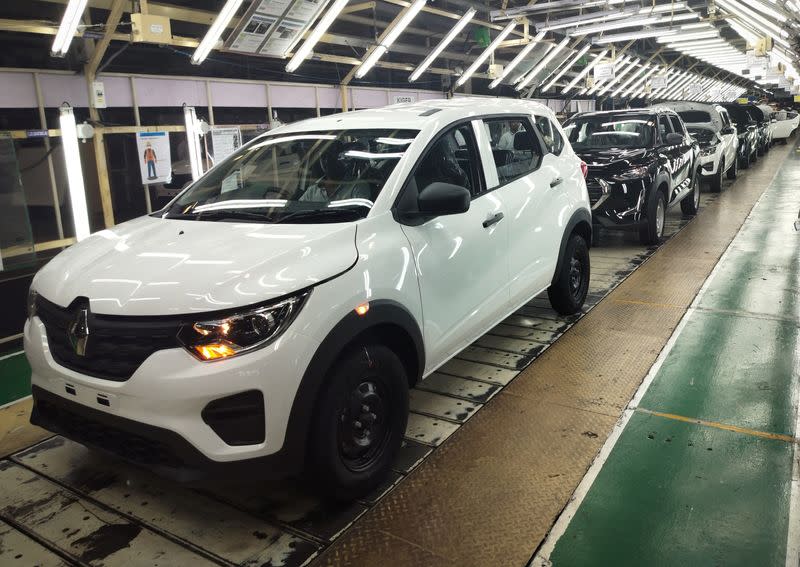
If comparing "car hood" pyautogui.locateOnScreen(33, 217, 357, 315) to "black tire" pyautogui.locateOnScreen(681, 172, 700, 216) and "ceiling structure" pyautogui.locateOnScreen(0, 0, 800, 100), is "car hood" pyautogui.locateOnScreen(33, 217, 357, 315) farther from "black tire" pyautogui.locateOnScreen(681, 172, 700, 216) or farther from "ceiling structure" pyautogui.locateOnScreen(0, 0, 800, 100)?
"black tire" pyautogui.locateOnScreen(681, 172, 700, 216)

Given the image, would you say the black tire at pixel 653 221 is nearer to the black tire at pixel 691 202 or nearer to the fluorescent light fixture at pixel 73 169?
the black tire at pixel 691 202

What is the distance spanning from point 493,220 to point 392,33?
8.67 metres

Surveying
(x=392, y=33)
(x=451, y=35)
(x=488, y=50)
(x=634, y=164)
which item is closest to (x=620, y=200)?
(x=634, y=164)

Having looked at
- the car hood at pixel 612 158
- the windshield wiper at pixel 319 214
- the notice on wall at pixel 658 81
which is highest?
the notice on wall at pixel 658 81

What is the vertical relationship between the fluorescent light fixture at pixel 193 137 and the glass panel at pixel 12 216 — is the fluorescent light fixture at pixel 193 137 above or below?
above

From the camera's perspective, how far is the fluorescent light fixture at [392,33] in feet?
34.8

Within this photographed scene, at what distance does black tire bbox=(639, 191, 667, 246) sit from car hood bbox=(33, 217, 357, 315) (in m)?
5.87

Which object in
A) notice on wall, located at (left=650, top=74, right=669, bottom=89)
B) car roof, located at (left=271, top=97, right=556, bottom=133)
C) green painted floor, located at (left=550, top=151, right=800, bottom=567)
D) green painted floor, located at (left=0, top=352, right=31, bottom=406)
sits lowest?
green painted floor, located at (left=550, top=151, right=800, bottom=567)

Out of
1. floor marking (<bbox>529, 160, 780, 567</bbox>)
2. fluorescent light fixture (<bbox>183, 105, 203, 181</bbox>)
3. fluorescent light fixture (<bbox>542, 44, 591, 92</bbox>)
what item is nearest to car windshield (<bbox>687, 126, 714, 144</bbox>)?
fluorescent light fixture (<bbox>542, 44, 591, 92</bbox>)

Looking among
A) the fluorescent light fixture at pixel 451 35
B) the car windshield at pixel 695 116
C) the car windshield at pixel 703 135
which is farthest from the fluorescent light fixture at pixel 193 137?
the car windshield at pixel 695 116

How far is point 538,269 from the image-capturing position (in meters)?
4.38

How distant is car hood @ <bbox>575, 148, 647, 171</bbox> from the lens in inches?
295

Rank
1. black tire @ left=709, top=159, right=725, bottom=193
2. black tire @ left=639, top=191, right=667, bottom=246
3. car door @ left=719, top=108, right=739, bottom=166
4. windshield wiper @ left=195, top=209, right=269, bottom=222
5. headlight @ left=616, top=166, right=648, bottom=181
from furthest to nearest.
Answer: car door @ left=719, top=108, right=739, bottom=166 < black tire @ left=709, top=159, right=725, bottom=193 < black tire @ left=639, top=191, right=667, bottom=246 < headlight @ left=616, top=166, right=648, bottom=181 < windshield wiper @ left=195, top=209, right=269, bottom=222

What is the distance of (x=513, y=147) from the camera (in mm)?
4262
